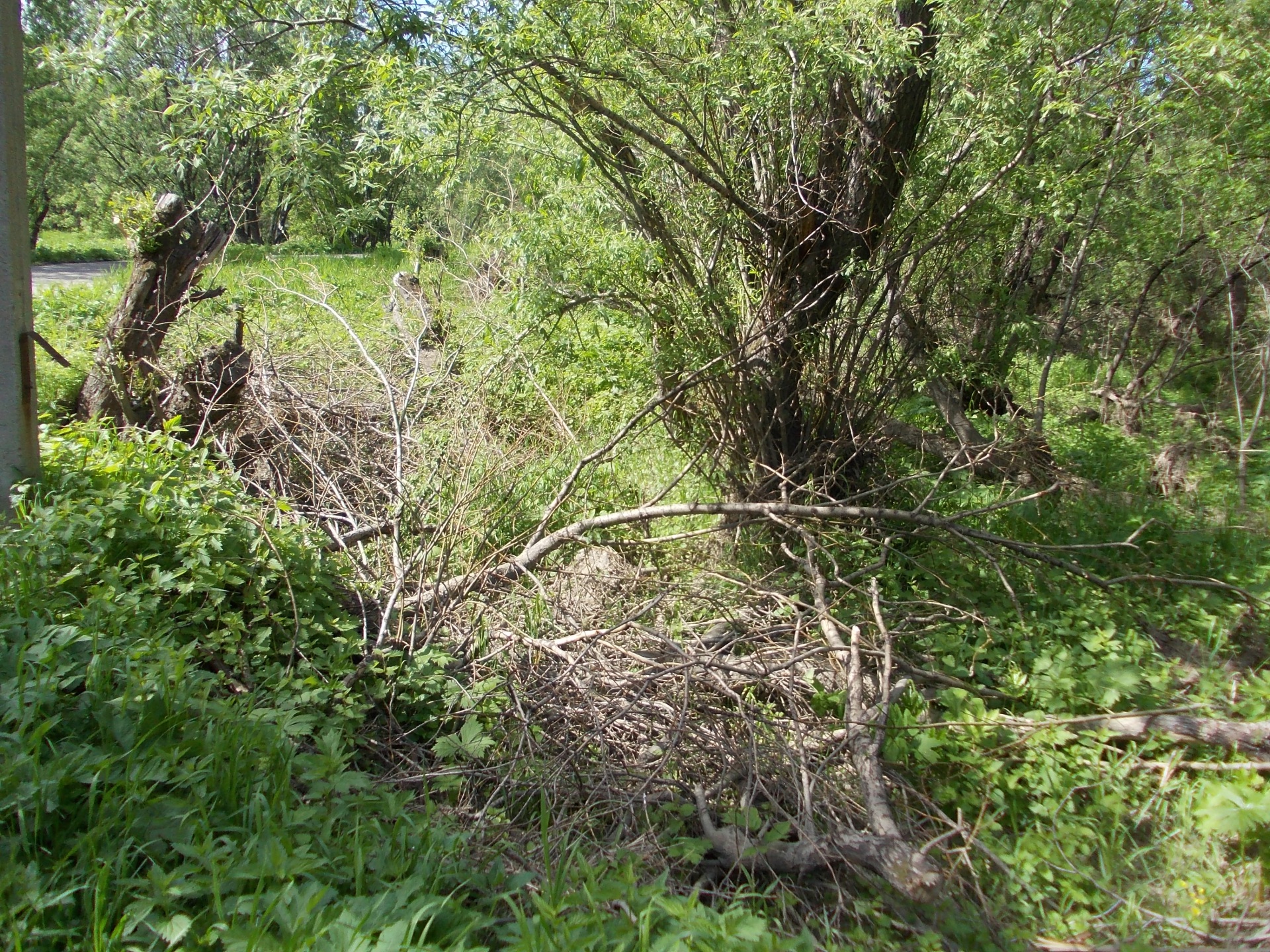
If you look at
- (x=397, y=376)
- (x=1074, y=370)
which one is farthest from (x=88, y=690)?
(x=1074, y=370)

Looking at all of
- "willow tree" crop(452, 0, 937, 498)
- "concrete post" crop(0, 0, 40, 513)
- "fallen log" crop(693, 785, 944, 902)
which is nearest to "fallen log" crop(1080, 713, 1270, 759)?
"fallen log" crop(693, 785, 944, 902)

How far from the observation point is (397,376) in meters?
7.00

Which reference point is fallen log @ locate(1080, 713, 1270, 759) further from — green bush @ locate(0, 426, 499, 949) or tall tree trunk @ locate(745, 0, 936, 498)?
green bush @ locate(0, 426, 499, 949)

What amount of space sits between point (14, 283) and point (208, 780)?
2.75 meters

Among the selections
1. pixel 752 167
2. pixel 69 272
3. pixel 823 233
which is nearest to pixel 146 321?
pixel 752 167

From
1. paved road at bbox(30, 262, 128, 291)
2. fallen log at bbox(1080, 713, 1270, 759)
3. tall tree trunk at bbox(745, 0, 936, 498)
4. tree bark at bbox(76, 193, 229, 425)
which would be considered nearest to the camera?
fallen log at bbox(1080, 713, 1270, 759)

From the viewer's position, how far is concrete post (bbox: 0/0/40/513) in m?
3.83

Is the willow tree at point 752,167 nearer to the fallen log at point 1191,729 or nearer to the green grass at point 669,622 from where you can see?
the green grass at point 669,622

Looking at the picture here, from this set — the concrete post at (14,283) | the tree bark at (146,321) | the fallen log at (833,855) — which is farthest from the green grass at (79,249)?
the fallen log at (833,855)

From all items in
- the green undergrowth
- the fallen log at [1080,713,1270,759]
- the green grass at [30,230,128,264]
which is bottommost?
the fallen log at [1080,713,1270,759]

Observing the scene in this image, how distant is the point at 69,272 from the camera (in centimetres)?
1664

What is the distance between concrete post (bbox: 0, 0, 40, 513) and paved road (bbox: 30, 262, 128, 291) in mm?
9464

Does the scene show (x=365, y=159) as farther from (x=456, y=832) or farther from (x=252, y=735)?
(x=456, y=832)

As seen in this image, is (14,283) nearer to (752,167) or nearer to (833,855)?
(752,167)
